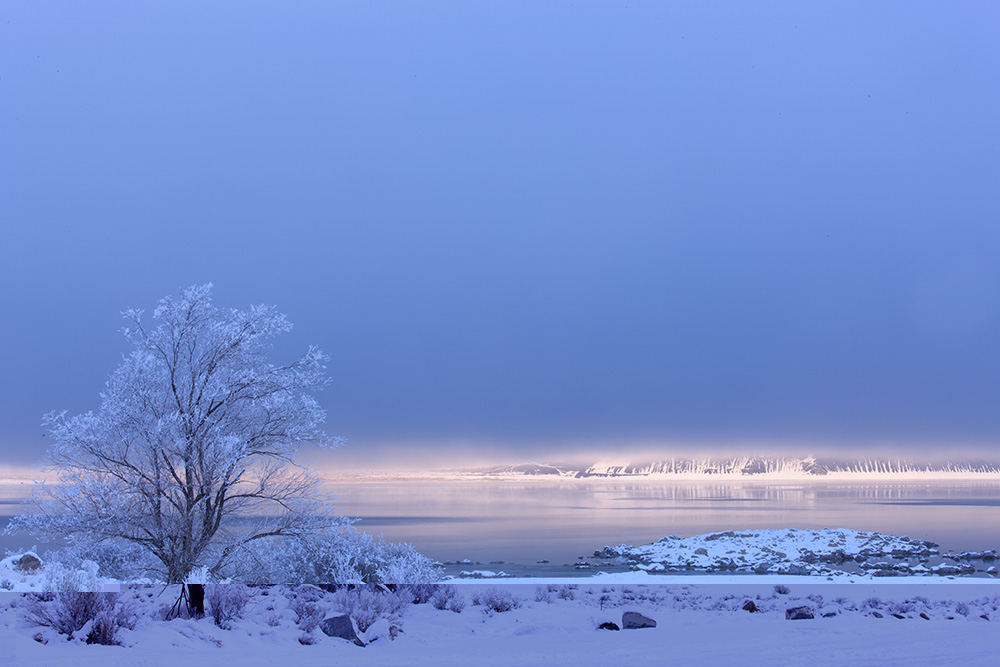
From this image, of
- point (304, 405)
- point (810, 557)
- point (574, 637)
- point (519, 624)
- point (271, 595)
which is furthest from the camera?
point (810, 557)

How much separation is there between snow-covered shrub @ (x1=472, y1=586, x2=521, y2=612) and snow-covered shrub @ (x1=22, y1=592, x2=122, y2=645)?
8.08 metres

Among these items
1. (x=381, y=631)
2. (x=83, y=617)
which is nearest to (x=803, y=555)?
(x=381, y=631)

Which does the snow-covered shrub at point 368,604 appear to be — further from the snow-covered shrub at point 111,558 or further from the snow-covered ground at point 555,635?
the snow-covered shrub at point 111,558

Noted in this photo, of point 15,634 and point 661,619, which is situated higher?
point 15,634

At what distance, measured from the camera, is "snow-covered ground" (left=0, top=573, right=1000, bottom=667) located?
9.33 meters

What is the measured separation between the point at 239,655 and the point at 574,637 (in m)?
5.48

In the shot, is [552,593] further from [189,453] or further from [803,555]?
[803,555]

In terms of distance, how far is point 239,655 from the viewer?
9.86 metres

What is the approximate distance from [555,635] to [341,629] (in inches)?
145

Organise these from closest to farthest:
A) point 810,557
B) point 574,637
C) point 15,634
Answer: point 15,634
point 574,637
point 810,557

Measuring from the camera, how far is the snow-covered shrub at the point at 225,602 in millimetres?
12133

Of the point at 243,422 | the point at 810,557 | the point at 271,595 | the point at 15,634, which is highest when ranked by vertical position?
the point at 243,422

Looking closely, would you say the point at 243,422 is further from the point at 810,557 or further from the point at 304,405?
the point at 810,557

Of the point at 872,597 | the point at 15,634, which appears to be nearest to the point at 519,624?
the point at 15,634
